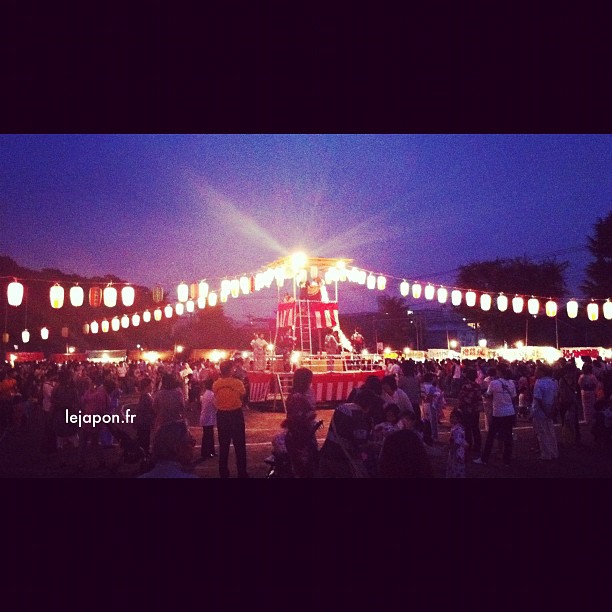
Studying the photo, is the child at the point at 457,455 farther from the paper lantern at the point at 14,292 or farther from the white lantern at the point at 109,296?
the white lantern at the point at 109,296

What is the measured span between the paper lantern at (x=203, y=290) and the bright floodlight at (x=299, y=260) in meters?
2.94

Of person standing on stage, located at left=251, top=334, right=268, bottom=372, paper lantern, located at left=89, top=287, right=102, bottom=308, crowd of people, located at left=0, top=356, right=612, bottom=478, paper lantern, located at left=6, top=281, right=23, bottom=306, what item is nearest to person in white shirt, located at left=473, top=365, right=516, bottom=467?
crowd of people, located at left=0, top=356, right=612, bottom=478

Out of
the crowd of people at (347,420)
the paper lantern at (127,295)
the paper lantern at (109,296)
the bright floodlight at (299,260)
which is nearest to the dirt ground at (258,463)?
the crowd of people at (347,420)

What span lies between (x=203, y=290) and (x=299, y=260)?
10.8 feet

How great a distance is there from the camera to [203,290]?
1689 centimetres

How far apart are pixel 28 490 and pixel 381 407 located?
382 cm

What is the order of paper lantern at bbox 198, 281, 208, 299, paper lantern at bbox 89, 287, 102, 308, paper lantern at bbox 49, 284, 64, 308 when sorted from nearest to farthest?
paper lantern at bbox 49, 284, 64, 308, paper lantern at bbox 89, 287, 102, 308, paper lantern at bbox 198, 281, 208, 299

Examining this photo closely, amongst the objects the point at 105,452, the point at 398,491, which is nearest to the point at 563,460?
the point at 398,491

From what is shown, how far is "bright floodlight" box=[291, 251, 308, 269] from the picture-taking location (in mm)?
17359

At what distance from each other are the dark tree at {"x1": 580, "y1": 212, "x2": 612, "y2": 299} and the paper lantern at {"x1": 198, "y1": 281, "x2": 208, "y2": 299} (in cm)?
2045

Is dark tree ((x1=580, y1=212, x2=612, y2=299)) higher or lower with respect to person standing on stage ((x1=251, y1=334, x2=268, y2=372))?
higher

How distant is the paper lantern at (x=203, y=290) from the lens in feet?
55.0

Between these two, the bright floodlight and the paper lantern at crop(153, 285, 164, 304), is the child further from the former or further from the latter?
the paper lantern at crop(153, 285, 164, 304)

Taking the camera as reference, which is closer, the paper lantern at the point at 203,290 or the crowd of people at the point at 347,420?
the crowd of people at the point at 347,420
